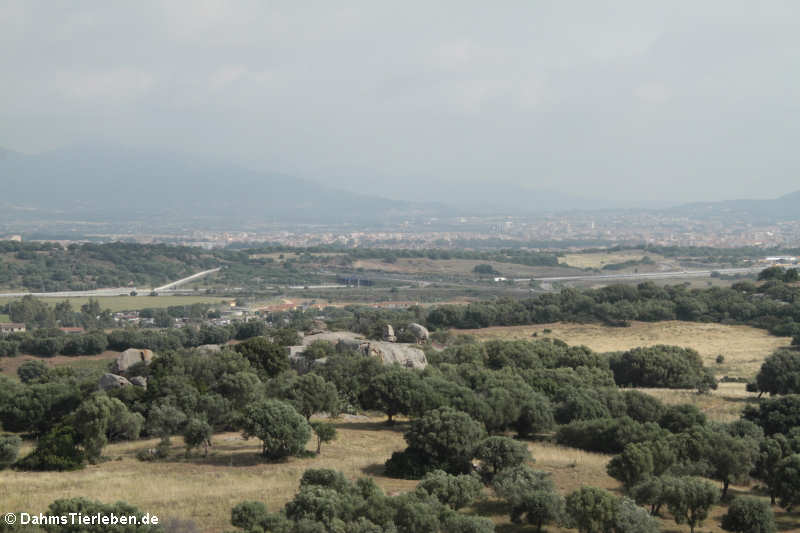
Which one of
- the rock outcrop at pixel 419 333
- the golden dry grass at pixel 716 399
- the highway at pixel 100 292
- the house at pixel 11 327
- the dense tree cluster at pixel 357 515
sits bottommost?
the highway at pixel 100 292

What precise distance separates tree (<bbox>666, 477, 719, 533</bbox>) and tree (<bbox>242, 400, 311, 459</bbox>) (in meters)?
10.7

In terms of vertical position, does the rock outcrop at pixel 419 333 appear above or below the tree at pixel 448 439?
below

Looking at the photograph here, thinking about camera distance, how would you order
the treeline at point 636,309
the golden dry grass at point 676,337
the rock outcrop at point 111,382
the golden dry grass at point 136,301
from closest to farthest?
the rock outcrop at point 111,382, the golden dry grass at point 676,337, the treeline at point 636,309, the golden dry grass at point 136,301

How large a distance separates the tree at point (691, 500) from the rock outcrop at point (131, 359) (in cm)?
2494

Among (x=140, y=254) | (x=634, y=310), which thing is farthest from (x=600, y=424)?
(x=140, y=254)

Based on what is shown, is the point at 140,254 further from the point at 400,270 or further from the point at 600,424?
the point at 600,424

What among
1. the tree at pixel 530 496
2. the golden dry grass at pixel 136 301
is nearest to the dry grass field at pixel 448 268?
the golden dry grass at pixel 136 301

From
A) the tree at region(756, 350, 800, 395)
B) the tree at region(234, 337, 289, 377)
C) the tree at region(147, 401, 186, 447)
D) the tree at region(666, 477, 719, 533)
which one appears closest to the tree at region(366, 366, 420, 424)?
the tree at region(147, 401, 186, 447)

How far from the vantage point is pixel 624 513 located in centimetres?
1540

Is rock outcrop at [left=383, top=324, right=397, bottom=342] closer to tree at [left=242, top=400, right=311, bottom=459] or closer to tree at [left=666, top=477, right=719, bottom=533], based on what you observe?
tree at [left=242, top=400, right=311, bottom=459]

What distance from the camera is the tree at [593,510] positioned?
15562mm

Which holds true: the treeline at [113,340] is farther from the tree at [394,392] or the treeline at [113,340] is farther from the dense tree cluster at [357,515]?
the dense tree cluster at [357,515]

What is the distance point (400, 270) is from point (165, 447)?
104675mm

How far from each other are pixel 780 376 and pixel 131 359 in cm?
2985
